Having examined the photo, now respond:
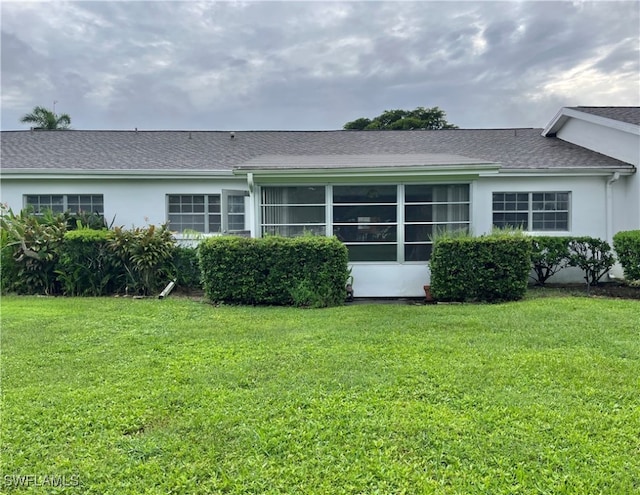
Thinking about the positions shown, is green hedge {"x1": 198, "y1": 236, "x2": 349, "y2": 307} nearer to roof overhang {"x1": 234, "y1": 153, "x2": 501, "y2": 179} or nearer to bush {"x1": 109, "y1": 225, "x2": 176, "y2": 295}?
roof overhang {"x1": 234, "y1": 153, "x2": 501, "y2": 179}

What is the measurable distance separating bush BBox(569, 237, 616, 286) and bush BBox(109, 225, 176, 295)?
31.1 feet

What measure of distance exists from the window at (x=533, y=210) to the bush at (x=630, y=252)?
5.47 feet

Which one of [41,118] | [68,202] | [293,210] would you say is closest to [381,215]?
[293,210]

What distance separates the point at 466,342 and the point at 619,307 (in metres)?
3.97

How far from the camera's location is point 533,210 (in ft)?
34.2

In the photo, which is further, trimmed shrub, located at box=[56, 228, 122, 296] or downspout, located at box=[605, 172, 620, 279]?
downspout, located at box=[605, 172, 620, 279]

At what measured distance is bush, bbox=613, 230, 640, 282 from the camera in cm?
838

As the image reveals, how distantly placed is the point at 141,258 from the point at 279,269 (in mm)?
3353

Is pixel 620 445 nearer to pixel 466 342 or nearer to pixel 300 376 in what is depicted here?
pixel 466 342

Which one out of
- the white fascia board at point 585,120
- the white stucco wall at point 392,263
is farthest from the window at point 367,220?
the white fascia board at point 585,120

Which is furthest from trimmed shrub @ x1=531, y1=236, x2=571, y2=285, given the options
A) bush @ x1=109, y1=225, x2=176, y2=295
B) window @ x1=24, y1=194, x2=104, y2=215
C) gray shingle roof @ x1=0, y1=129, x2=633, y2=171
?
window @ x1=24, y1=194, x2=104, y2=215

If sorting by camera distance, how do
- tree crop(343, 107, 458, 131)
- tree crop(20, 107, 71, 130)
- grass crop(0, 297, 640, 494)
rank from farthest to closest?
1. tree crop(343, 107, 458, 131)
2. tree crop(20, 107, 71, 130)
3. grass crop(0, 297, 640, 494)

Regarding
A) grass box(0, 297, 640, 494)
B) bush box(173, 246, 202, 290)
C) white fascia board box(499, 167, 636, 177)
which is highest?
white fascia board box(499, 167, 636, 177)

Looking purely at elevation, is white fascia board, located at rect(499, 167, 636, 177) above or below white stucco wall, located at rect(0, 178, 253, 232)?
above
